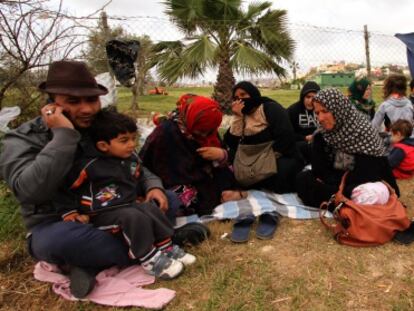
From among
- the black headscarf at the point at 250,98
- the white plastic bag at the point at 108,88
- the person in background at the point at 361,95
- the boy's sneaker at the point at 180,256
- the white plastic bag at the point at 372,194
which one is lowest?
the boy's sneaker at the point at 180,256

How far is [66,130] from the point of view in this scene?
1.87m

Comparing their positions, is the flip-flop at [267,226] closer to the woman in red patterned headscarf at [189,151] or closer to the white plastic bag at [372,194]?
the woman in red patterned headscarf at [189,151]

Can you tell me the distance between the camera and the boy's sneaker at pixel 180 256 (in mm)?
2251

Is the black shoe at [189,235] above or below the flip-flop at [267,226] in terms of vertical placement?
above

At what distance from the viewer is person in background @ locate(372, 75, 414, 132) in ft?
15.5

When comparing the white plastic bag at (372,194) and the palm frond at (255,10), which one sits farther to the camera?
the palm frond at (255,10)

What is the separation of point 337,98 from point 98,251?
1.90 m

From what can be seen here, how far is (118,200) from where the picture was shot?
2115 millimetres

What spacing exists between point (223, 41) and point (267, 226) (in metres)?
6.42

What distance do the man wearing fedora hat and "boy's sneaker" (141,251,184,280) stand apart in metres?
0.18

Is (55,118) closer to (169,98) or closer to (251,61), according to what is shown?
(251,61)

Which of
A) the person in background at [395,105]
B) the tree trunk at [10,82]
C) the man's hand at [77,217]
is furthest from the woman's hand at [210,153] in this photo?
the person in background at [395,105]

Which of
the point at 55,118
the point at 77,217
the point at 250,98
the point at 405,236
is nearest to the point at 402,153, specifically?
the point at 405,236

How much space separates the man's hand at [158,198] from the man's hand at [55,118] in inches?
29.3
